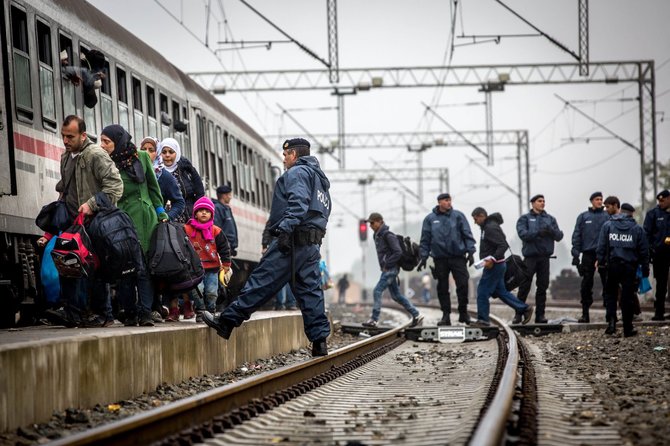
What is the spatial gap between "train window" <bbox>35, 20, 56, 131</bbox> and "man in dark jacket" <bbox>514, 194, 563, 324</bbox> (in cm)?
768

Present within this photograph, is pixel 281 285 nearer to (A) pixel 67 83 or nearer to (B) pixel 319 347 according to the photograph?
(B) pixel 319 347

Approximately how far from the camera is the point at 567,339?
14453 millimetres

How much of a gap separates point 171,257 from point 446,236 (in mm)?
6976

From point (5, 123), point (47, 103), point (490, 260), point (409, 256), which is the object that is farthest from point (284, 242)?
point (409, 256)

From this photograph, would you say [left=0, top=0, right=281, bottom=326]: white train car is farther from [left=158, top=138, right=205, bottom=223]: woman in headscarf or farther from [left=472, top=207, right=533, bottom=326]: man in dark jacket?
[left=472, top=207, right=533, bottom=326]: man in dark jacket

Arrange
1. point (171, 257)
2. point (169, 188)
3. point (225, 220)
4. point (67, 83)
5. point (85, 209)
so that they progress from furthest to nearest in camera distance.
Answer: point (225, 220) < point (67, 83) < point (169, 188) < point (171, 257) < point (85, 209)

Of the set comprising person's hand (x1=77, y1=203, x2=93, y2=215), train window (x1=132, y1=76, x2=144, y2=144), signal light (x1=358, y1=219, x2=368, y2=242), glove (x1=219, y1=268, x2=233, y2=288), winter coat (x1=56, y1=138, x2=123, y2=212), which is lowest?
signal light (x1=358, y1=219, x2=368, y2=242)

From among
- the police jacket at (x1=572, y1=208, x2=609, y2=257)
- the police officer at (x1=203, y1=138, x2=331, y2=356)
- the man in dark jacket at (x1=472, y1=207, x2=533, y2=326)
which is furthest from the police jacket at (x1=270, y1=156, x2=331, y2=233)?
the police jacket at (x1=572, y1=208, x2=609, y2=257)

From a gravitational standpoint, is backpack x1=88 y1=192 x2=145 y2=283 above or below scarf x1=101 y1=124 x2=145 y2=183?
below

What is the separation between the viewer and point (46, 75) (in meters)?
10.8

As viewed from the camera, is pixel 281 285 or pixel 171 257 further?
pixel 171 257

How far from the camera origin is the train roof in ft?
39.8

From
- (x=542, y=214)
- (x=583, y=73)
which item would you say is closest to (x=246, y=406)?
(x=542, y=214)

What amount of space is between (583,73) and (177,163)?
22.1 metres
